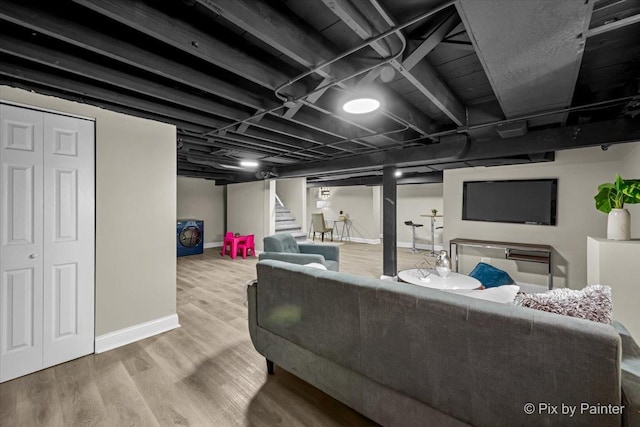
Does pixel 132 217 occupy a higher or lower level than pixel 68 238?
higher

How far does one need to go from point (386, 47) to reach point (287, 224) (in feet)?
19.8

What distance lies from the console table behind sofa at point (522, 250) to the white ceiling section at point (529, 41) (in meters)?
2.88

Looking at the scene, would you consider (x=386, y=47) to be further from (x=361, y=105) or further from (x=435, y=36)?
(x=361, y=105)

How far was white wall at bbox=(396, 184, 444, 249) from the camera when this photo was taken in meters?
8.04

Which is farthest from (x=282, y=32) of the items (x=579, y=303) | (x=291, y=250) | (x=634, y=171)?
(x=634, y=171)

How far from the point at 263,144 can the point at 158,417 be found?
3.50 meters

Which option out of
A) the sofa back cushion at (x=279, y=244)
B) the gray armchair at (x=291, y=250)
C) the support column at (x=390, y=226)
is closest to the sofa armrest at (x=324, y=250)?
the gray armchair at (x=291, y=250)

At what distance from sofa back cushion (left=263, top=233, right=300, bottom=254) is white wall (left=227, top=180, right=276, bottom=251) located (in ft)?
8.72

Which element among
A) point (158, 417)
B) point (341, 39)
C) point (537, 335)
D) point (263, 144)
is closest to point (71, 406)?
point (158, 417)

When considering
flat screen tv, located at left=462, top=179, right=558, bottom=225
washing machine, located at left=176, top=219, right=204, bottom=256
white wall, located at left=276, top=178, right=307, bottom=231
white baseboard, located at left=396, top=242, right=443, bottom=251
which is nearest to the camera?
flat screen tv, located at left=462, top=179, right=558, bottom=225

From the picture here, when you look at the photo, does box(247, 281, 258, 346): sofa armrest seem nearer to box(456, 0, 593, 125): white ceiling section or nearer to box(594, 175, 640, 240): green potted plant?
box(456, 0, 593, 125): white ceiling section

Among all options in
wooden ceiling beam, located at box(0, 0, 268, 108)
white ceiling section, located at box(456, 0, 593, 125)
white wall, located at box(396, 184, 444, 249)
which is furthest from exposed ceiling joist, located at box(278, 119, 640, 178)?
white wall, located at box(396, 184, 444, 249)

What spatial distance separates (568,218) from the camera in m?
4.06

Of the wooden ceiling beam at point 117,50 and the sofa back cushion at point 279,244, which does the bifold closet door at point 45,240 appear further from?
the sofa back cushion at point 279,244
